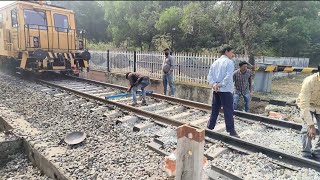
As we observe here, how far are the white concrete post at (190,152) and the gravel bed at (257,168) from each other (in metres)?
0.98

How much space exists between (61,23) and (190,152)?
11451 millimetres

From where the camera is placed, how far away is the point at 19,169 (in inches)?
168

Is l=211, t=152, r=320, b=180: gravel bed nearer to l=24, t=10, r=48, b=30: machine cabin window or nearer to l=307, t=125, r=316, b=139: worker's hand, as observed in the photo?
l=307, t=125, r=316, b=139: worker's hand

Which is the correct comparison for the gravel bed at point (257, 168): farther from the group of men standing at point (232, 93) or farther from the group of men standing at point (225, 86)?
the group of men standing at point (225, 86)

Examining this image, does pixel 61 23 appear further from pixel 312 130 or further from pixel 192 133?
pixel 312 130

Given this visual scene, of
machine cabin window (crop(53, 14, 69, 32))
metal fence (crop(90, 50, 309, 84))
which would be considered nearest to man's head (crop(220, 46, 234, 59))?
metal fence (crop(90, 50, 309, 84))

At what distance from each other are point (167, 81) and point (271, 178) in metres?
6.42

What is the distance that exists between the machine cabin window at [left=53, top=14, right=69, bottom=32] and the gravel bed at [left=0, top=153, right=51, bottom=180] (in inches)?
346

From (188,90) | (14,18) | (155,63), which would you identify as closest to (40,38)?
(14,18)

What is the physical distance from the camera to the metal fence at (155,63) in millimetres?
10562

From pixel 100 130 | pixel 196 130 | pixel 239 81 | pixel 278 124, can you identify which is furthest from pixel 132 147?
pixel 239 81

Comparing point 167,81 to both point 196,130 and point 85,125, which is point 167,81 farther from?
point 196,130

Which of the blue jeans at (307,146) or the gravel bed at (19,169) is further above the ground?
the blue jeans at (307,146)

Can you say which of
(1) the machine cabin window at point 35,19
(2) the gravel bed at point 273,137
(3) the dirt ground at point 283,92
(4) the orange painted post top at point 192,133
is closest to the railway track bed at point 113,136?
(2) the gravel bed at point 273,137
